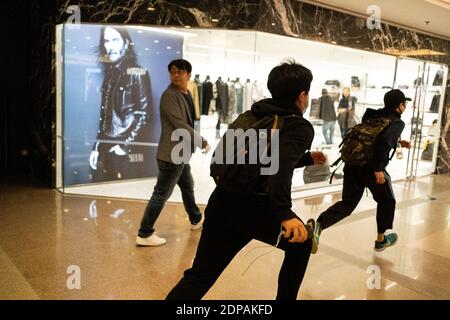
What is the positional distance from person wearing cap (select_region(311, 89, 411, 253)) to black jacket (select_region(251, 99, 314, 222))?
5.23 feet

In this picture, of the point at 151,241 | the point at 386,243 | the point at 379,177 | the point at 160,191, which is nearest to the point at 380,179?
the point at 379,177

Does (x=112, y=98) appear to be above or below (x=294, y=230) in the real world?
above

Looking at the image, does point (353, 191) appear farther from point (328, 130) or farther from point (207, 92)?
point (328, 130)

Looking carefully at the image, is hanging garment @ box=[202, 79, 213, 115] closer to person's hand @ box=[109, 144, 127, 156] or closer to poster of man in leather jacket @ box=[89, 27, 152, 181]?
poster of man in leather jacket @ box=[89, 27, 152, 181]

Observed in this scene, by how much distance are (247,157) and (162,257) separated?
1657 mm

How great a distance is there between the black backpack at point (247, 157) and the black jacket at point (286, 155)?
3cm

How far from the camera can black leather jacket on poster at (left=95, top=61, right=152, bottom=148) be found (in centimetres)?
498

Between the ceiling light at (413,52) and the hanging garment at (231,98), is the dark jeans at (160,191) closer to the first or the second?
the hanging garment at (231,98)

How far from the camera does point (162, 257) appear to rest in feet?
9.86

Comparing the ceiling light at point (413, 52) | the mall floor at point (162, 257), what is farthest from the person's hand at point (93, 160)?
the ceiling light at point (413, 52)

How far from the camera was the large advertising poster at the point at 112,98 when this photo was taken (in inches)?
187

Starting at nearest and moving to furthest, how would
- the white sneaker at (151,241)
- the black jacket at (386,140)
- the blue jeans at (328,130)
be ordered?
the black jacket at (386,140)
the white sneaker at (151,241)
the blue jeans at (328,130)

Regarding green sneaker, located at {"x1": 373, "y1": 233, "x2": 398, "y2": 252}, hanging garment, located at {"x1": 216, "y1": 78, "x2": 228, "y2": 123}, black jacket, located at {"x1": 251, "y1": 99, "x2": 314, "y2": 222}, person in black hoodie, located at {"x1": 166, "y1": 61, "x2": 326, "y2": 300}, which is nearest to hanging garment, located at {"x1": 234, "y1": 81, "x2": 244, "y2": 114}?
hanging garment, located at {"x1": 216, "y1": 78, "x2": 228, "y2": 123}

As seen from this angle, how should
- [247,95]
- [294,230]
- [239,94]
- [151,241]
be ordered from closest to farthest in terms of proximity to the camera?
[294,230], [151,241], [247,95], [239,94]
